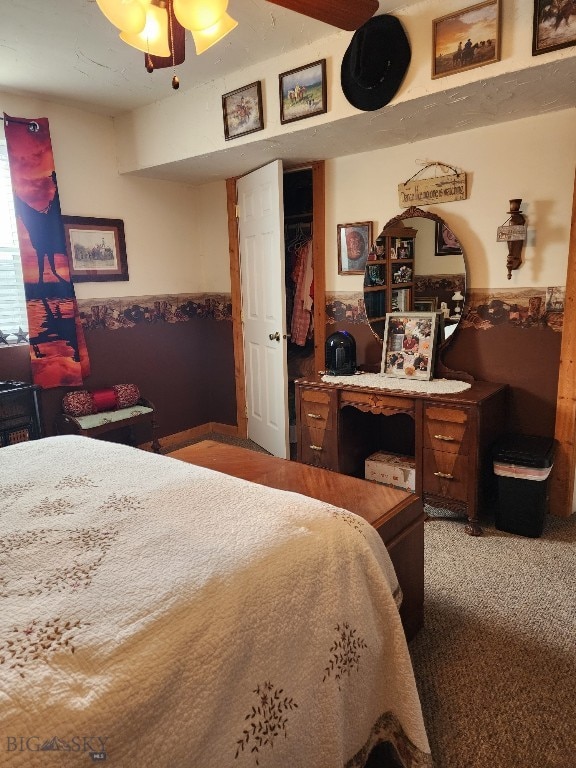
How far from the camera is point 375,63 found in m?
2.29

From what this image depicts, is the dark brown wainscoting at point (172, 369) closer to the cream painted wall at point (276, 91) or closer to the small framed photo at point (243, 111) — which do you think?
the cream painted wall at point (276, 91)

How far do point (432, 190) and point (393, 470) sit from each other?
1.66 metres

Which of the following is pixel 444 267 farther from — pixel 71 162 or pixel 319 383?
pixel 71 162

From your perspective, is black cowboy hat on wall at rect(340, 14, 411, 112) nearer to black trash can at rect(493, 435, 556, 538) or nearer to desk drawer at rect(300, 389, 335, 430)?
desk drawer at rect(300, 389, 335, 430)

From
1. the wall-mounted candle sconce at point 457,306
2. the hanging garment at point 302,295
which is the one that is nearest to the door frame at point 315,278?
the hanging garment at point 302,295

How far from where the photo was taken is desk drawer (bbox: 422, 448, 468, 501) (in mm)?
2551

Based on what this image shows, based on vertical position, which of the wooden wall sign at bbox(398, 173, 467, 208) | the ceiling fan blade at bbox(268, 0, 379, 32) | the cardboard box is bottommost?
the cardboard box

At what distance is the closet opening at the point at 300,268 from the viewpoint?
381cm

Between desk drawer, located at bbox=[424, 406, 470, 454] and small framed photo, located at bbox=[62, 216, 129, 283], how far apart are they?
2444 millimetres

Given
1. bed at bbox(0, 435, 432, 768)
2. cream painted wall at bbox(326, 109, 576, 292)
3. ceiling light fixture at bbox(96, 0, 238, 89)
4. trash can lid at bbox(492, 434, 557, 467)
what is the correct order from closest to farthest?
1. bed at bbox(0, 435, 432, 768)
2. ceiling light fixture at bbox(96, 0, 238, 89)
3. trash can lid at bbox(492, 434, 557, 467)
4. cream painted wall at bbox(326, 109, 576, 292)

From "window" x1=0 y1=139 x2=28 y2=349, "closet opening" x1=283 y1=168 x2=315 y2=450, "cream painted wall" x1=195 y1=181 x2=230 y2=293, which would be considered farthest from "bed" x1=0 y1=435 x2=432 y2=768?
"cream painted wall" x1=195 y1=181 x2=230 y2=293

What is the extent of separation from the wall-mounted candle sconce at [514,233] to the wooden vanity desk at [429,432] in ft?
2.26

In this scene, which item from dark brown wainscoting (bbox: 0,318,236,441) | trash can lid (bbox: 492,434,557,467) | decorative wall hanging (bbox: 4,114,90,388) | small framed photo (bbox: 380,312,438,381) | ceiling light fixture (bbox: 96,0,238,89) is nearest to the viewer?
ceiling light fixture (bbox: 96,0,238,89)

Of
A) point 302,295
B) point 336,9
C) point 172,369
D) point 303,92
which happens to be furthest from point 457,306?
point 172,369
